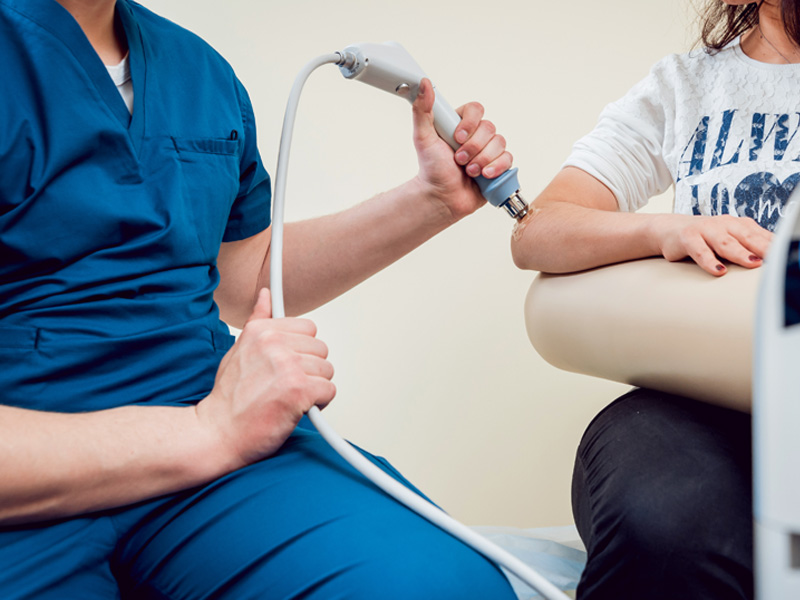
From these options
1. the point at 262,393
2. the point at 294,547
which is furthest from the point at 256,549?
the point at 262,393

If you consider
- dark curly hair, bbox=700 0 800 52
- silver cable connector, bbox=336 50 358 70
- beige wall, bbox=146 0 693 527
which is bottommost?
beige wall, bbox=146 0 693 527

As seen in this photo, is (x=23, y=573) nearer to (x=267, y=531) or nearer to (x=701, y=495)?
(x=267, y=531)

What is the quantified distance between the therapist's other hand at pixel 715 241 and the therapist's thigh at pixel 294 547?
38cm

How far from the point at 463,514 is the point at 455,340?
0.38 meters

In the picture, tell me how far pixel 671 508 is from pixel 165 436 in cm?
47

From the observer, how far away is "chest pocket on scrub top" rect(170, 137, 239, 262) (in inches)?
30.4

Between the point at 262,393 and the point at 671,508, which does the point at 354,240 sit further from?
the point at 671,508

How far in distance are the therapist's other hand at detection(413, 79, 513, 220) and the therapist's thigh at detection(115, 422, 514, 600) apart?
42 centimetres

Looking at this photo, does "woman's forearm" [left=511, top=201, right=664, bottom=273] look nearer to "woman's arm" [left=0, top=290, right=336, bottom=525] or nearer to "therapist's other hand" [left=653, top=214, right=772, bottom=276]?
"therapist's other hand" [left=653, top=214, right=772, bottom=276]

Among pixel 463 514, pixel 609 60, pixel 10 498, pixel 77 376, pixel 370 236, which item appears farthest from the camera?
pixel 609 60

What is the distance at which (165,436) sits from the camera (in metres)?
0.63

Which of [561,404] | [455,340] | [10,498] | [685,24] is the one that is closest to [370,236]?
[10,498]

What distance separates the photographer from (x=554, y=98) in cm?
167

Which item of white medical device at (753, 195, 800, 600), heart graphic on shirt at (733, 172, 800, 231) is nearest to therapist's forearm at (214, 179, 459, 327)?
heart graphic on shirt at (733, 172, 800, 231)
